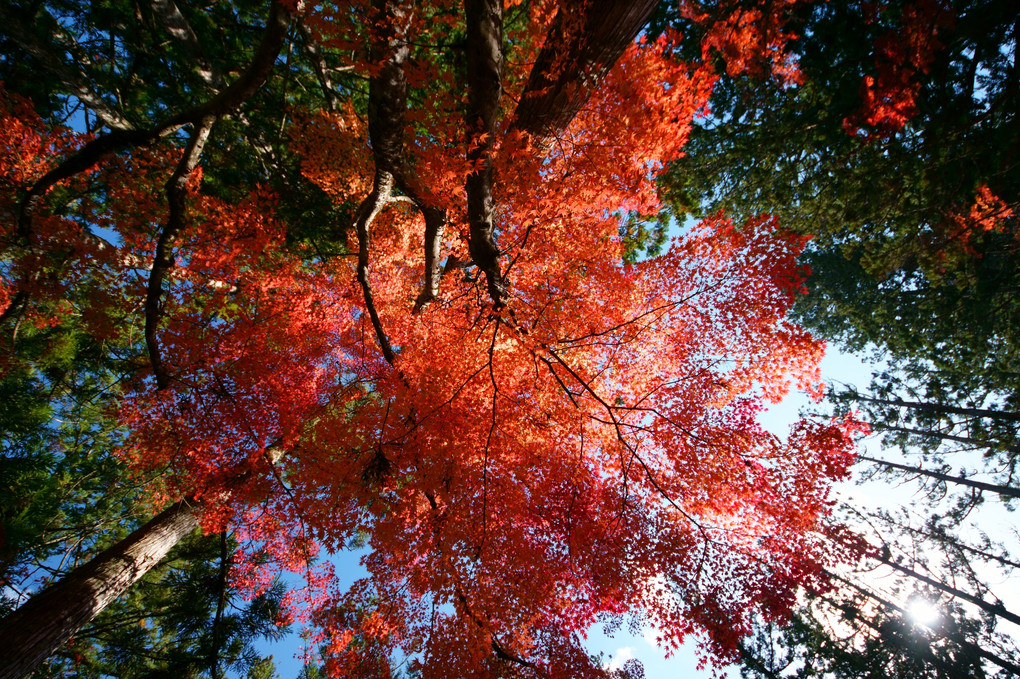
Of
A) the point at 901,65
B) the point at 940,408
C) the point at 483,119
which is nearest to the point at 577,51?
the point at 483,119

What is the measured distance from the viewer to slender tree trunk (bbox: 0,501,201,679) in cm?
417

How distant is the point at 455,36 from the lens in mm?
7969

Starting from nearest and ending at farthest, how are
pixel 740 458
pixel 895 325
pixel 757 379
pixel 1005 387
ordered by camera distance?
pixel 740 458, pixel 757 379, pixel 1005 387, pixel 895 325

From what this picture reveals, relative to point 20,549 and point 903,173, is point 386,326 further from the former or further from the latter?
point 903,173

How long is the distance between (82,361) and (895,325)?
Result: 22.5 metres

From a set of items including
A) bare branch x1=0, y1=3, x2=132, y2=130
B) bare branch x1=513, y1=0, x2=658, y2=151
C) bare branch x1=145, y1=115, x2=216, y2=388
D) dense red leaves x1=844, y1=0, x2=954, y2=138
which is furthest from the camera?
dense red leaves x1=844, y1=0, x2=954, y2=138

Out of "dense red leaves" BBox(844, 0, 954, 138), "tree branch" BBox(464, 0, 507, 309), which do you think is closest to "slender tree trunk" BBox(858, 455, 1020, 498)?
"dense red leaves" BBox(844, 0, 954, 138)

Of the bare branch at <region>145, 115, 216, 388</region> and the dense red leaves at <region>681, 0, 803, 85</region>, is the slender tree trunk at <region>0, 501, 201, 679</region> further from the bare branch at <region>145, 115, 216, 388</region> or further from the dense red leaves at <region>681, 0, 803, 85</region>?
the dense red leaves at <region>681, 0, 803, 85</region>

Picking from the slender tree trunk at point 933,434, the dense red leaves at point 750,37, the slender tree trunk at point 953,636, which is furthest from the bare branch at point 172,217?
the slender tree trunk at point 933,434

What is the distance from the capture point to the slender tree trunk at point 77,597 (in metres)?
4.17

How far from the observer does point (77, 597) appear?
4.79 metres

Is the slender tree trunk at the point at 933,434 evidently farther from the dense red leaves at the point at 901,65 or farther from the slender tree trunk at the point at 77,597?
the slender tree trunk at the point at 77,597

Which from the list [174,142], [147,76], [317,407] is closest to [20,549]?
[317,407]

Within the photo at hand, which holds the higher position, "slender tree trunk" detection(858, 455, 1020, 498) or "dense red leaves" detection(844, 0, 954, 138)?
"dense red leaves" detection(844, 0, 954, 138)
